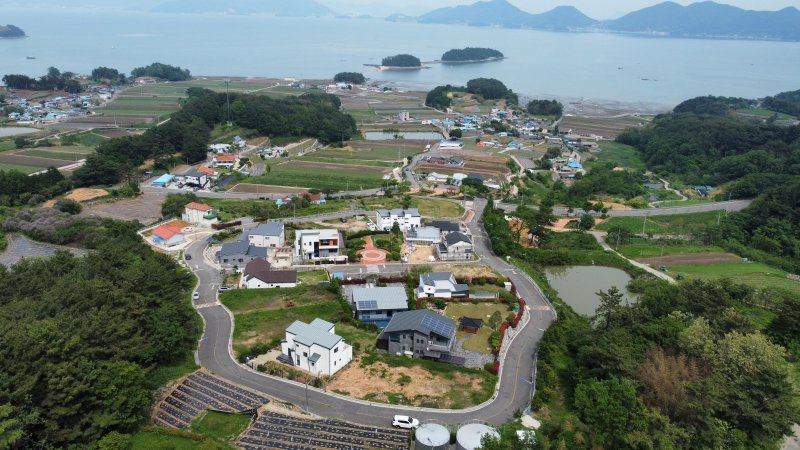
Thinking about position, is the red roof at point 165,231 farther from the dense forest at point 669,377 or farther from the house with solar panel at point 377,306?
the dense forest at point 669,377

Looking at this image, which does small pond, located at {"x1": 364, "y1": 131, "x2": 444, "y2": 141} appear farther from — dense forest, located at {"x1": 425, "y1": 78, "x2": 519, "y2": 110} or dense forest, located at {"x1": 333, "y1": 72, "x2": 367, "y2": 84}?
dense forest, located at {"x1": 333, "y1": 72, "x2": 367, "y2": 84}

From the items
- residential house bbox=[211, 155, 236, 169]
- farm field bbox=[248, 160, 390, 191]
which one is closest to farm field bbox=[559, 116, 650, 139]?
farm field bbox=[248, 160, 390, 191]

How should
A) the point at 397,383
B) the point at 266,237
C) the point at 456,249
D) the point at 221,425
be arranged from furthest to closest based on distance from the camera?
the point at 266,237 < the point at 456,249 < the point at 397,383 < the point at 221,425

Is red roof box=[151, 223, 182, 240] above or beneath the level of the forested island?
beneath

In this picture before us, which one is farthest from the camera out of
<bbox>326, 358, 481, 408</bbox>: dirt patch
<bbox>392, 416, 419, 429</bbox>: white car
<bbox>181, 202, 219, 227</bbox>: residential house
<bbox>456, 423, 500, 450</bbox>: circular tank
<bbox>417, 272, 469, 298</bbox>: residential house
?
<bbox>181, 202, 219, 227</bbox>: residential house

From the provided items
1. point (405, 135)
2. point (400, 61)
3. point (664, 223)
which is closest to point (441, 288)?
point (664, 223)

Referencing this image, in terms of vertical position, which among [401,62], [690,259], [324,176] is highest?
[401,62]

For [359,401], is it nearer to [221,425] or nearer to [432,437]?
[432,437]
